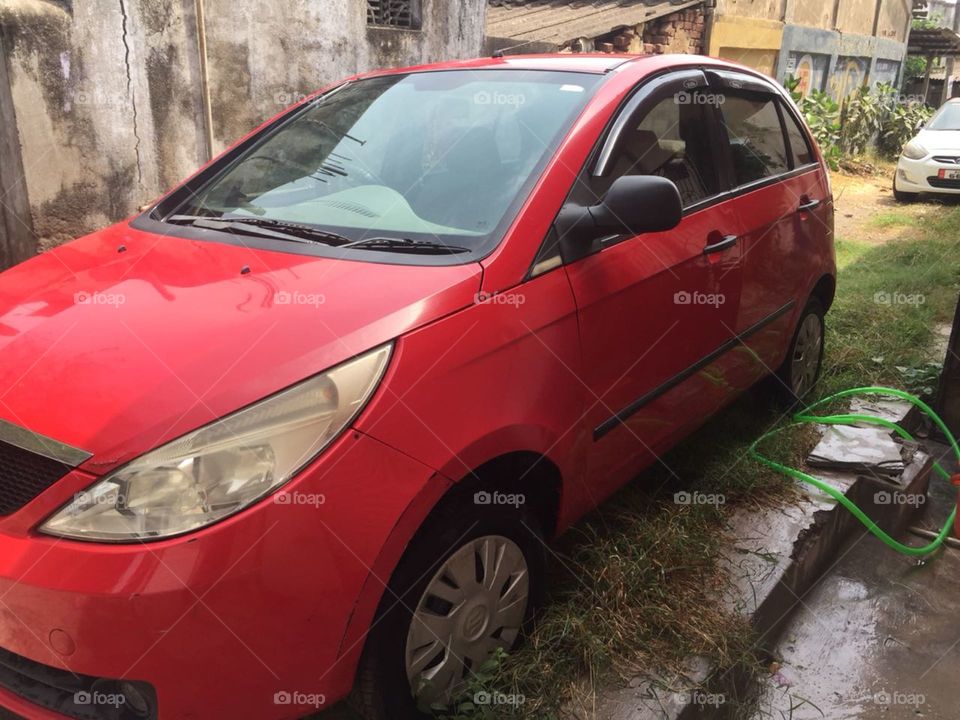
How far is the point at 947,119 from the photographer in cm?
1345

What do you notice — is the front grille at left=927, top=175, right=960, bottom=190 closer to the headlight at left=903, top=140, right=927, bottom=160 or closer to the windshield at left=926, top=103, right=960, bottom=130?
the headlight at left=903, top=140, right=927, bottom=160

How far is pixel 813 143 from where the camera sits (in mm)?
4348

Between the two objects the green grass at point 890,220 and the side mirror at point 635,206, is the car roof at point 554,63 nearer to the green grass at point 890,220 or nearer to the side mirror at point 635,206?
the side mirror at point 635,206

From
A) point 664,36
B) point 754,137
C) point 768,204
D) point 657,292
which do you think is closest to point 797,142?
point 754,137

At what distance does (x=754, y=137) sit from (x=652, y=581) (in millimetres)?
2061

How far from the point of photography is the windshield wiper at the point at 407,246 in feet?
7.59

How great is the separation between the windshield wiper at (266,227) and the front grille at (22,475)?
38.1 inches

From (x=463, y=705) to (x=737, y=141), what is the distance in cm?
252

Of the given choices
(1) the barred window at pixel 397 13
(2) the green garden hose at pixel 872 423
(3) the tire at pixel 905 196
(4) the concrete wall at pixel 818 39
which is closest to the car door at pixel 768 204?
(2) the green garden hose at pixel 872 423

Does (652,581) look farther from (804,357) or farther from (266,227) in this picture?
(804,357)

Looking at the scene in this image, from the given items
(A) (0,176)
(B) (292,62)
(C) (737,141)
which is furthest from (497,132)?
(B) (292,62)

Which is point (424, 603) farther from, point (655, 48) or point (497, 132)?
point (655, 48)

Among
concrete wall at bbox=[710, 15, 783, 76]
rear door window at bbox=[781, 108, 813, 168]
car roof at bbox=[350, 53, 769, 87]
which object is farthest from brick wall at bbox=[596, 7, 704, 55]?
car roof at bbox=[350, 53, 769, 87]

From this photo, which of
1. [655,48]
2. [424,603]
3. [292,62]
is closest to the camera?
[424,603]
